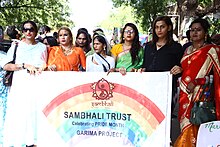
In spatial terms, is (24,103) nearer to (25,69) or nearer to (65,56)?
(25,69)

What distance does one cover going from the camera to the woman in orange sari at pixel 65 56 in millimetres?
4293

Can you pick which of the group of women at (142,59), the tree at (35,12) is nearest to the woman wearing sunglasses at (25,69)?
the group of women at (142,59)

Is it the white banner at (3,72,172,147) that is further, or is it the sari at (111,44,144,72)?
the sari at (111,44,144,72)

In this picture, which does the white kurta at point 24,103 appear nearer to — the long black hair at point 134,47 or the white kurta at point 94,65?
the white kurta at point 94,65

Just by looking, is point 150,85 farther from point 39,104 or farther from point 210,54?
point 39,104

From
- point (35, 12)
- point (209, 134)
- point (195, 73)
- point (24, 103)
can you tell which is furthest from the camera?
point (35, 12)

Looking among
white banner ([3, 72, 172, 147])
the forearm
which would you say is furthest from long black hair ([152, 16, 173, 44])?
the forearm

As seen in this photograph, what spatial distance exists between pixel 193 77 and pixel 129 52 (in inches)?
30.9

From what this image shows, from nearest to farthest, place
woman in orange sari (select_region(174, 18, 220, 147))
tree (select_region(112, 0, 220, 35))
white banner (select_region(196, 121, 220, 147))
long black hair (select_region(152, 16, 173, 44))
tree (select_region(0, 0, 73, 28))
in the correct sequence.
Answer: white banner (select_region(196, 121, 220, 147)) < woman in orange sari (select_region(174, 18, 220, 147)) < long black hair (select_region(152, 16, 173, 44)) < tree (select_region(112, 0, 220, 35)) < tree (select_region(0, 0, 73, 28))

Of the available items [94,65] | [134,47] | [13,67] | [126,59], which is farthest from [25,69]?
[134,47]

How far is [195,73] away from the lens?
12.9 feet

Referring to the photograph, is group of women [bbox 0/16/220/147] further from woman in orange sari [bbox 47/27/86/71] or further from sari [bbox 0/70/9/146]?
sari [bbox 0/70/9/146]

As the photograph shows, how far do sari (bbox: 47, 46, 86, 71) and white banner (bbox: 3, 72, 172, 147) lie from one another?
102 mm

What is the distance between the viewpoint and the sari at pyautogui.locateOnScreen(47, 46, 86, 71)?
14.1ft
